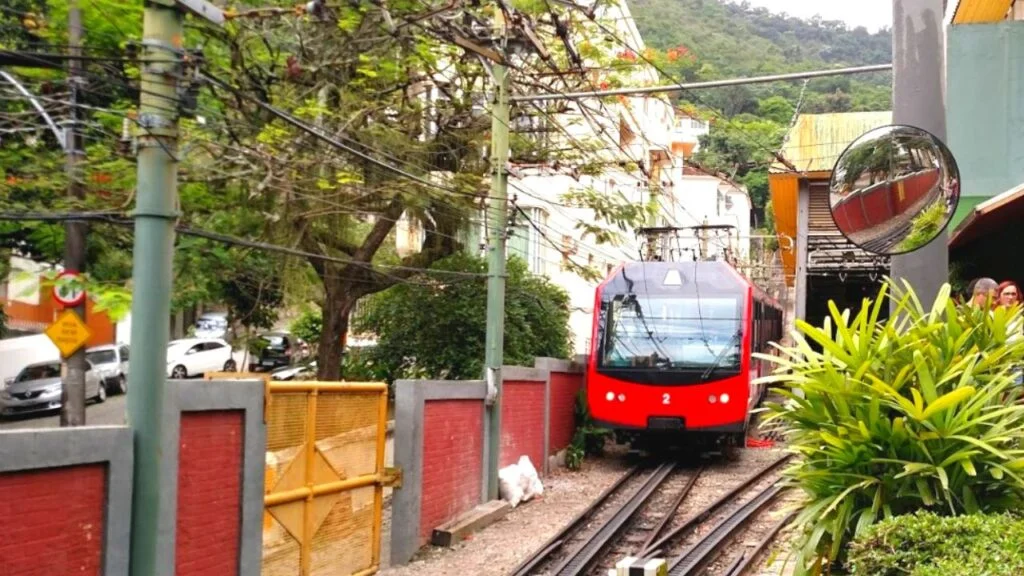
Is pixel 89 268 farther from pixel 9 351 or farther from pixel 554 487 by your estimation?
pixel 9 351

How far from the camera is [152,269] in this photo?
6758 mm

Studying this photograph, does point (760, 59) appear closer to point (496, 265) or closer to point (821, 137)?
point (821, 137)

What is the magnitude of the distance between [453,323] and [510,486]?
6.03 m

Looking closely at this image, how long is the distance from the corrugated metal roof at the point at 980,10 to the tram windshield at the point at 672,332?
5.94 meters

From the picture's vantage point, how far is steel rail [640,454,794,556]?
1174 centimetres

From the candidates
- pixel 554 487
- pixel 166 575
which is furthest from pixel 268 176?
pixel 554 487

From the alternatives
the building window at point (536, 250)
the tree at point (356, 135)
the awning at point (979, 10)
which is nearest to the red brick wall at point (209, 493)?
the tree at point (356, 135)

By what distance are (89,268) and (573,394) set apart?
30.1ft

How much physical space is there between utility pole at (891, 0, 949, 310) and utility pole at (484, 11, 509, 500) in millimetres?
7809

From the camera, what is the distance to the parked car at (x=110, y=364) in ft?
95.5

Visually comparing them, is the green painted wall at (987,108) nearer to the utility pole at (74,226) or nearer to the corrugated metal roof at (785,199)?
the corrugated metal roof at (785,199)

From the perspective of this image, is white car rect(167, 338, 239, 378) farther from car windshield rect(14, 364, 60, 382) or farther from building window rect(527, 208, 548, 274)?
building window rect(527, 208, 548, 274)

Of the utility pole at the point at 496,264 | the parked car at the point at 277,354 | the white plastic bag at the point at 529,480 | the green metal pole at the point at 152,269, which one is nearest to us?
the green metal pole at the point at 152,269

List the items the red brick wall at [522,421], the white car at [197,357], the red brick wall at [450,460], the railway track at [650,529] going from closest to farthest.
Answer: the railway track at [650,529] < the red brick wall at [450,460] < the red brick wall at [522,421] < the white car at [197,357]
